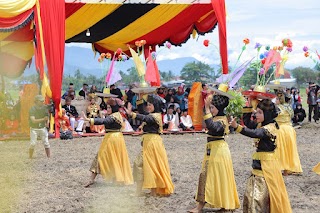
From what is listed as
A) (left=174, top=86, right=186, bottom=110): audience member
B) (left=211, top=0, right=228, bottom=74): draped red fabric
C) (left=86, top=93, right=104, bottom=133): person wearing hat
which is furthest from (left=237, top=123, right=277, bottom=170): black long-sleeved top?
(left=174, top=86, right=186, bottom=110): audience member

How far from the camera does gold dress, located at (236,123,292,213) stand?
17.9 feet

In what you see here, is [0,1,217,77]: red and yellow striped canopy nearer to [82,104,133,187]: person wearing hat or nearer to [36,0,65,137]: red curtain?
[36,0,65,137]: red curtain

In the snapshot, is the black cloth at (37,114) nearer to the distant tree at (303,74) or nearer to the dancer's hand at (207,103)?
the dancer's hand at (207,103)

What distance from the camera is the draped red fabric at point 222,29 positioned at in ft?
41.2

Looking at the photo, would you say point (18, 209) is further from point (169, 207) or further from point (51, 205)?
point (169, 207)

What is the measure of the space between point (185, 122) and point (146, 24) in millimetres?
3031

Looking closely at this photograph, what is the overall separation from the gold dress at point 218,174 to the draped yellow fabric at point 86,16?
8.24 meters

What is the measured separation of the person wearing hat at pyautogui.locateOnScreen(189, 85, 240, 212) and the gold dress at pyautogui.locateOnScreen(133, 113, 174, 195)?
3.59ft

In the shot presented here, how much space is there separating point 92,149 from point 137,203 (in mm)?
5072

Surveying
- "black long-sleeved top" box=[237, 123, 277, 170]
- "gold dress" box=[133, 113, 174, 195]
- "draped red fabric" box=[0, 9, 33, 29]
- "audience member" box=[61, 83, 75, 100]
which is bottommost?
"gold dress" box=[133, 113, 174, 195]

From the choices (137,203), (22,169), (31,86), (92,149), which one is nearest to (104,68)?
(31,86)

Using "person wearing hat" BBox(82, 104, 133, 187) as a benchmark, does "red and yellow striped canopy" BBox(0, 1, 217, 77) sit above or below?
above

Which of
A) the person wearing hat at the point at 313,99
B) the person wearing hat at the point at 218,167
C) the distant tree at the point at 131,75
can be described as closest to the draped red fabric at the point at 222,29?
the person wearing hat at the point at 313,99

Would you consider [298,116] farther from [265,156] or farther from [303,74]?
[303,74]
